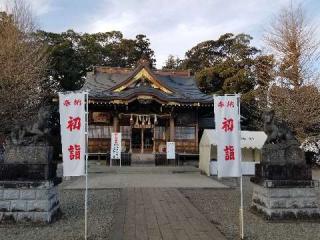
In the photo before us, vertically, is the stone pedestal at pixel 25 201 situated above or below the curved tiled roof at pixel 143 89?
below

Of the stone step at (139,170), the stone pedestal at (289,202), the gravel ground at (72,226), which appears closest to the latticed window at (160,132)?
the stone step at (139,170)

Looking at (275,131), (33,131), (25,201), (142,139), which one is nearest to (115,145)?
(142,139)

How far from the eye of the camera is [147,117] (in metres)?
26.4

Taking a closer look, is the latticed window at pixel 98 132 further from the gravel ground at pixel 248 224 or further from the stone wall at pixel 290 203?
the stone wall at pixel 290 203

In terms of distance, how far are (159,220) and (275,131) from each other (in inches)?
119

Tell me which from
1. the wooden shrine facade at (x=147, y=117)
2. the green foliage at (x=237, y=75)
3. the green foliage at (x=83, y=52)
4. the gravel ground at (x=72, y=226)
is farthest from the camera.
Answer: the green foliage at (x=83, y=52)

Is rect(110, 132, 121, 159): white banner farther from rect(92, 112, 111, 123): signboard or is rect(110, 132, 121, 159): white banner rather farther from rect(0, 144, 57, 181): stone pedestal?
rect(0, 144, 57, 181): stone pedestal

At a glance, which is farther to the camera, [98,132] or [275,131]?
[98,132]

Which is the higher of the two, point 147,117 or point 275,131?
point 147,117

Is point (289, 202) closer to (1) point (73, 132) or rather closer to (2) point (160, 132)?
(1) point (73, 132)

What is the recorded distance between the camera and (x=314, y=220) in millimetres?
8180

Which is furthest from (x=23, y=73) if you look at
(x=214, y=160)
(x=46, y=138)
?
(x=46, y=138)

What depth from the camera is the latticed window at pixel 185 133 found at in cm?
2662

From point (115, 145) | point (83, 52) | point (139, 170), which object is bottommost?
point (139, 170)
